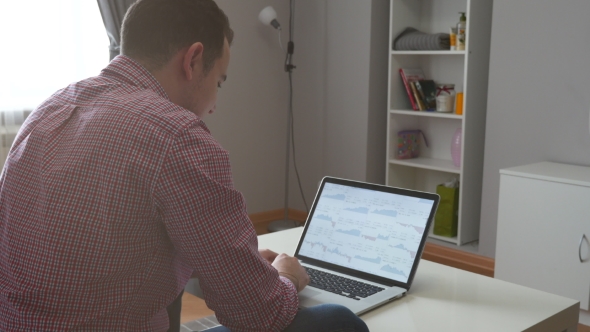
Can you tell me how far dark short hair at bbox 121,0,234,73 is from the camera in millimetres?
1110

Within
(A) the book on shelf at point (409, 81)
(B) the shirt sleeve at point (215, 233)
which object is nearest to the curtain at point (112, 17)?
(A) the book on shelf at point (409, 81)

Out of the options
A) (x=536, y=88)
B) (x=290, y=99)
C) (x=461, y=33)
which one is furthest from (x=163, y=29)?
(x=290, y=99)


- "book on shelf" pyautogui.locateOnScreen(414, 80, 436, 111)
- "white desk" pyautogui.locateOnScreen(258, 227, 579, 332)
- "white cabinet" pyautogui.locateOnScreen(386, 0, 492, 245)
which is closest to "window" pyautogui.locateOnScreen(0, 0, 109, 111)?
"white cabinet" pyautogui.locateOnScreen(386, 0, 492, 245)

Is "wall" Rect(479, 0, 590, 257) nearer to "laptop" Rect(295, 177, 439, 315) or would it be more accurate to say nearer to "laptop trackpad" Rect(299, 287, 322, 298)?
"laptop" Rect(295, 177, 439, 315)

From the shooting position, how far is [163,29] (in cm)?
111

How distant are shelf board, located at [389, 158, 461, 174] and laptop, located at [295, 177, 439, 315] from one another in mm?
2320

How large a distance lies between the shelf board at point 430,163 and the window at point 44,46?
1973mm

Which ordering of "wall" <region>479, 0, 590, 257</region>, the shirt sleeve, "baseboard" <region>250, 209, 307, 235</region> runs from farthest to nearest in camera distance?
1. "baseboard" <region>250, 209, 307, 235</region>
2. "wall" <region>479, 0, 590, 257</region>
3. the shirt sleeve

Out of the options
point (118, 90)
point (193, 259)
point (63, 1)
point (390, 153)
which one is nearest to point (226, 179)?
point (193, 259)

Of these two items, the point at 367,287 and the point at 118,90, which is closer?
the point at 118,90

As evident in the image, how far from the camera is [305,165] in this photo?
4.61 m

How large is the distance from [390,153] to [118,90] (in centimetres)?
313

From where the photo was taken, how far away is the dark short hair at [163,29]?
1110mm

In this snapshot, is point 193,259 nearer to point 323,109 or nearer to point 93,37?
point 93,37
